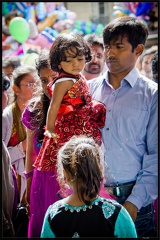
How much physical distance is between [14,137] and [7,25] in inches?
125

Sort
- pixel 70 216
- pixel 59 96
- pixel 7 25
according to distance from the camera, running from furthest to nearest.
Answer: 1. pixel 7 25
2. pixel 59 96
3. pixel 70 216

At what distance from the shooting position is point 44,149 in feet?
6.16

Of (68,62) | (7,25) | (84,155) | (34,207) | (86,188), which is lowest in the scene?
(34,207)

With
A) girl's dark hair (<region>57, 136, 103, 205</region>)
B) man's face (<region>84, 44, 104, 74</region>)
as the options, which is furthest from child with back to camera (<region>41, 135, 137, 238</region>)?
man's face (<region>84, 44, 104, 74</region>)

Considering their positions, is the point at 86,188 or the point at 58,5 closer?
the point at 86,188

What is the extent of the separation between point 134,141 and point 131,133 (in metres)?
0.04

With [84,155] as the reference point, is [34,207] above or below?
below

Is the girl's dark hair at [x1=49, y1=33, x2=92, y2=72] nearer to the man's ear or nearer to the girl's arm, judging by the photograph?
the girl's arm

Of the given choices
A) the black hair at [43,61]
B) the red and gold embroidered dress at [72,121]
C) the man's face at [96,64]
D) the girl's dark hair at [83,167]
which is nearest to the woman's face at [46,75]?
the black hair at [43,61]

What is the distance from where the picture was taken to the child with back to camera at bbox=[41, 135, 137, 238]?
5.42 ft

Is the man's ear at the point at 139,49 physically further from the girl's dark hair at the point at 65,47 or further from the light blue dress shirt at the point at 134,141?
the girl's dark hair at the point at 65,47

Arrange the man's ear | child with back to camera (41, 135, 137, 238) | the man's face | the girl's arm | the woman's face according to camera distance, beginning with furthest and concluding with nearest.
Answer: the man's face, the woman's face, the man's ear, the girl's arm, child with back to camera (41, 135, 137, 238)

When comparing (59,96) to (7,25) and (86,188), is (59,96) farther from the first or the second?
(7,25)

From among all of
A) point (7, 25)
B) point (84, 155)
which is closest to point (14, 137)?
point (84, 155)
